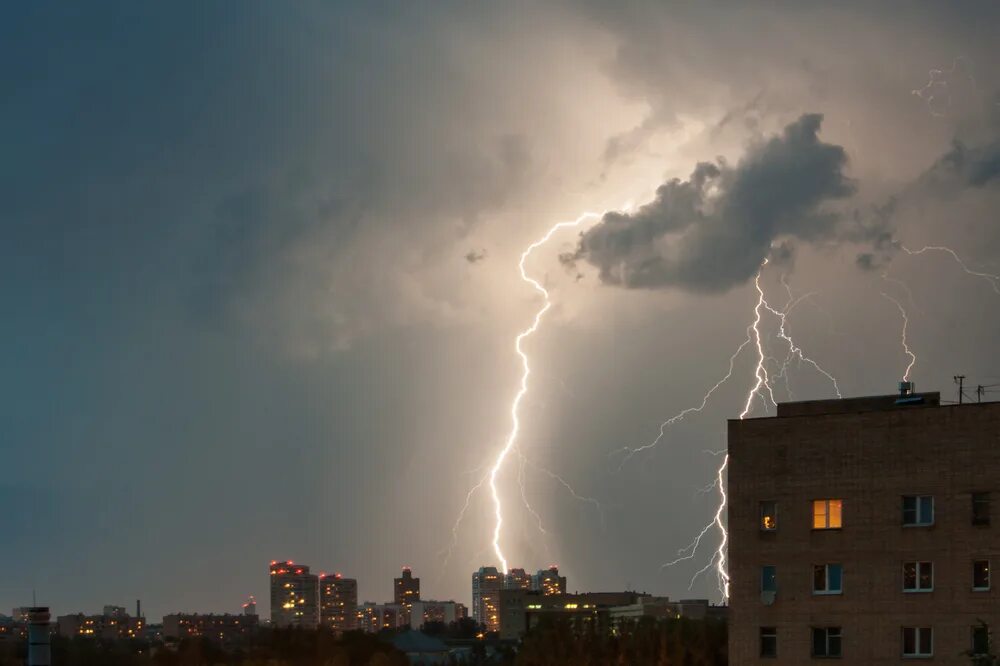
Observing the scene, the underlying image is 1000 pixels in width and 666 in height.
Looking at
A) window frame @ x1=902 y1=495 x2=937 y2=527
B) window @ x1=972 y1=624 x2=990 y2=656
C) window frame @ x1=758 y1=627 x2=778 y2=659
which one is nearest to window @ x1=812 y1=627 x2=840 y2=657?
window frame @ x1=758 y1=627 x2=778 y2=659

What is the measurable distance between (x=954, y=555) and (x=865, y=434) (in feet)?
13.1

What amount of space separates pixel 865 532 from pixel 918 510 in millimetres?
Answer: 1599

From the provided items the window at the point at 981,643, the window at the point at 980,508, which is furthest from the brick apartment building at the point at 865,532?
the window at the point at 981,643

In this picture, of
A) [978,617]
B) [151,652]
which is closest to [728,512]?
[978,617]

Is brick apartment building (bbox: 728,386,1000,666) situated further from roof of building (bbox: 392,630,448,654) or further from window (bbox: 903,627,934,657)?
roof of building (bbox: 392,630,448,654)

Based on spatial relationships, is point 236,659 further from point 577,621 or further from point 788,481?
point 788,481

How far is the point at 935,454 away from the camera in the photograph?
38562mm

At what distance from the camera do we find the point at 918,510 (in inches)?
1531

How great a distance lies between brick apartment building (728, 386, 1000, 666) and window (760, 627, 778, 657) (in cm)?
4

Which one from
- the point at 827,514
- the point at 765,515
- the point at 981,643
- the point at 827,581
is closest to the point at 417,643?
the point at 765,515

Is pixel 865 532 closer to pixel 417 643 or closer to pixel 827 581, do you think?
pixel 827 581

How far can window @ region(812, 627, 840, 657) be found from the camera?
131 ft

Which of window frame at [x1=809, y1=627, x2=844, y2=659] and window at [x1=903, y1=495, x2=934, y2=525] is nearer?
window at [x1=903, y1=495, x2=934, y2=525]

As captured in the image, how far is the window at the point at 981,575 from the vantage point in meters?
37.7
